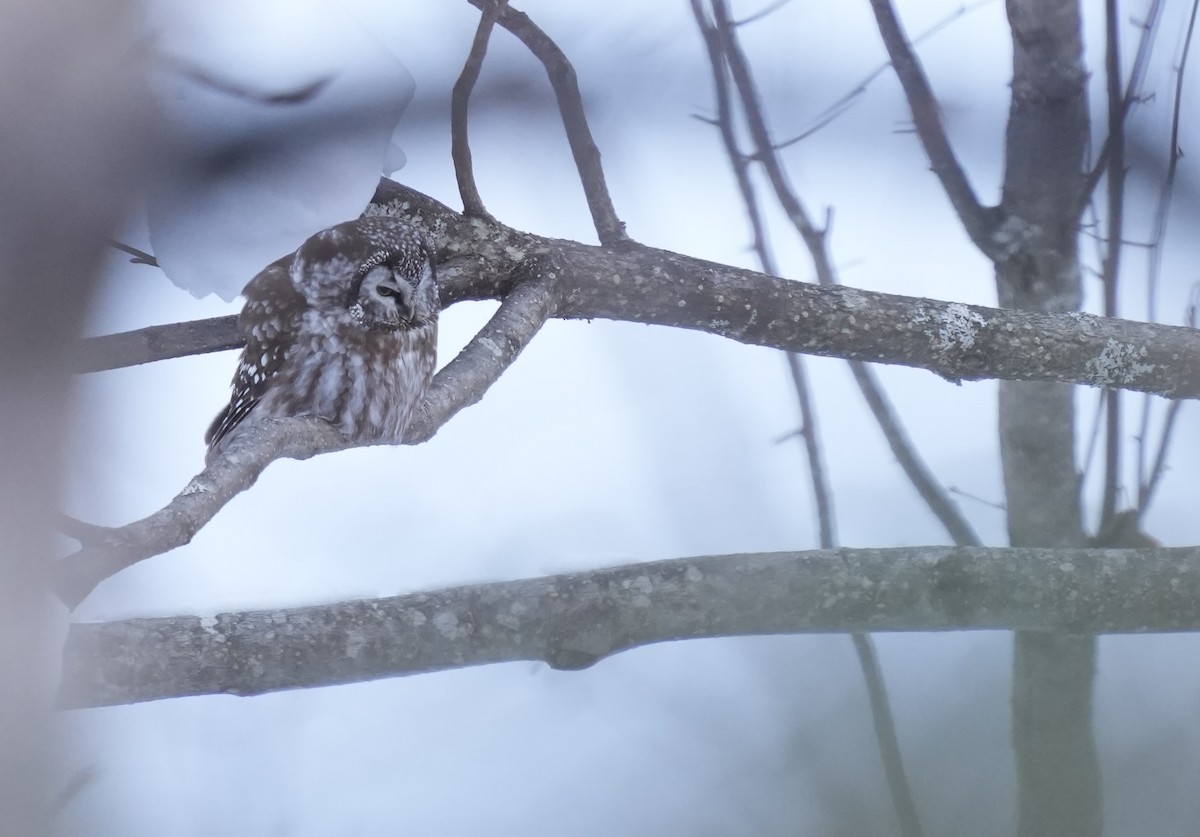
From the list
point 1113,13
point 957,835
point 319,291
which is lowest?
point 957,835

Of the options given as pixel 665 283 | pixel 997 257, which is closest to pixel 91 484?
pixel 665 283

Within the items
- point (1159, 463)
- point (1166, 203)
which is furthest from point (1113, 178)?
point (1159, 463)

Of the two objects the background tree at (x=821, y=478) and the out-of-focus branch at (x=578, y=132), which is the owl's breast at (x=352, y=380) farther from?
the out-of-focus branch at (x=578, y=132)

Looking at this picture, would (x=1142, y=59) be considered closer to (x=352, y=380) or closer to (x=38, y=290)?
(x=352, y=380)

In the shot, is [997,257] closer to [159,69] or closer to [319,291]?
[319,291]

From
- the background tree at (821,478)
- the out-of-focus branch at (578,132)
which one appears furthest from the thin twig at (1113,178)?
the out-of-focus branch at (578,132)

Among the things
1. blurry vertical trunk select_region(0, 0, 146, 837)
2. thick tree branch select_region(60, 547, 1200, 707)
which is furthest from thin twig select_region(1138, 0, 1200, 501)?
blurry vertical trunk select_region(0, 0, 146, 837)
